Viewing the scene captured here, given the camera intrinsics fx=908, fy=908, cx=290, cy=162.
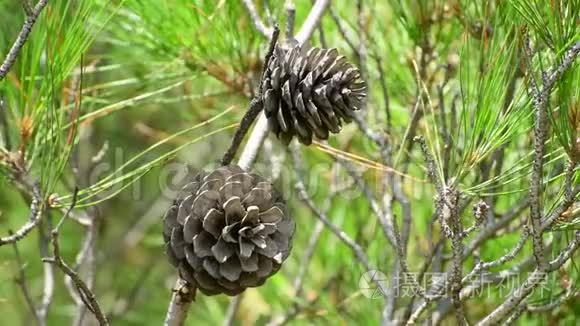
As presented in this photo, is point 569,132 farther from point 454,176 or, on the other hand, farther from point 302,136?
point 302,136

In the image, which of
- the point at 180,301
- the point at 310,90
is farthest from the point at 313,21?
the point at 180,301

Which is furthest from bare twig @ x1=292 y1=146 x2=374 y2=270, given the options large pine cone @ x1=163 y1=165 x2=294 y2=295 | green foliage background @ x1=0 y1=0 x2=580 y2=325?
large pine cone @ x1=163 y1=165 x2=294 y2=295

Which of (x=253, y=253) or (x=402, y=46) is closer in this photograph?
(x=253, y=253)

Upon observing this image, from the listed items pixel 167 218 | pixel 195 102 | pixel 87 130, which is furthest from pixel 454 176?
pixel 87 130

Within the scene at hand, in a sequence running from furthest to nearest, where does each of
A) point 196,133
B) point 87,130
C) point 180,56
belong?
point 196,133 < point 87,130 < point 180,56

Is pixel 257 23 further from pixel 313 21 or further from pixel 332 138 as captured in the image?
pixel 332 138

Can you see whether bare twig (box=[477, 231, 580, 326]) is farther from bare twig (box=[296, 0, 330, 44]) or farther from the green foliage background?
bare twig (box=[296, 0, 330, 44])
